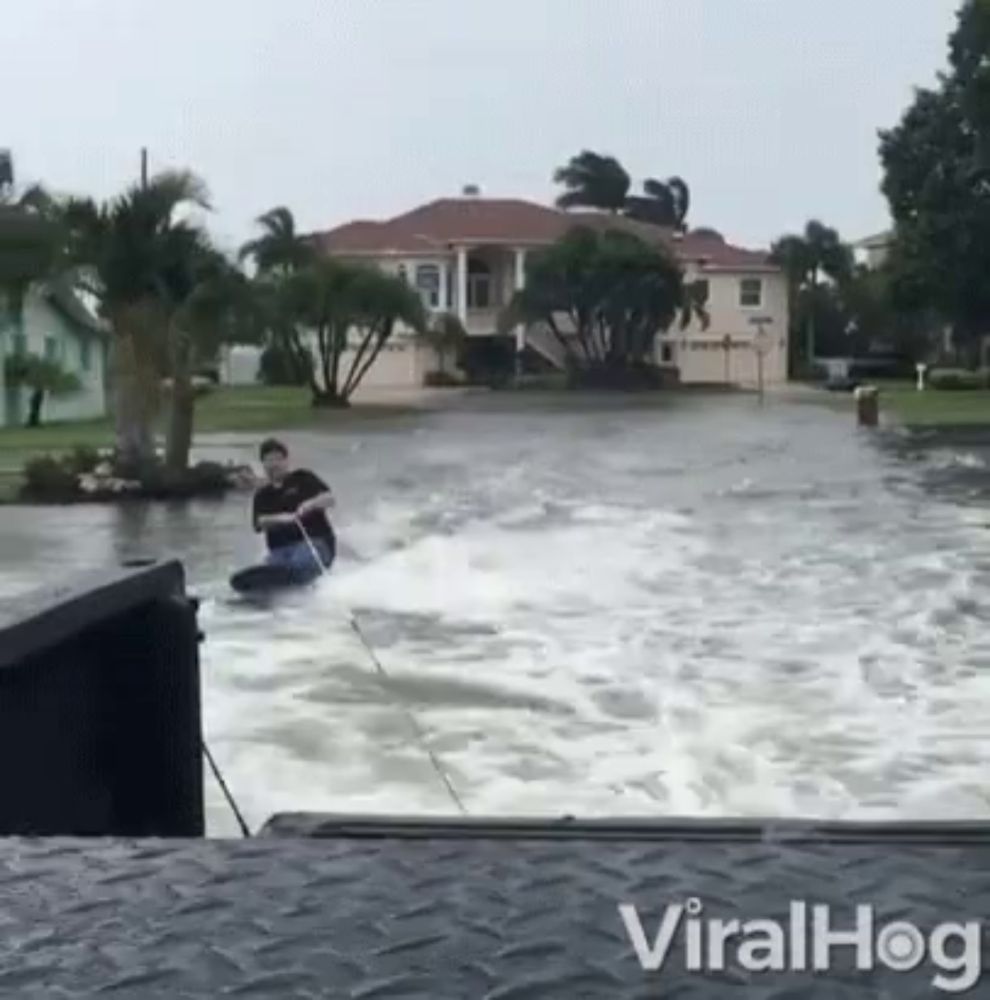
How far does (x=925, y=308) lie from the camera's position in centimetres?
6209

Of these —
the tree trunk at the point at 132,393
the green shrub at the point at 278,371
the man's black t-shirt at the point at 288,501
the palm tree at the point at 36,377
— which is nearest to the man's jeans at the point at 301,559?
the man's black t-shirt at the point at 288,501

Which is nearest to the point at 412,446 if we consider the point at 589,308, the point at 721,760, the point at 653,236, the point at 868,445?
the point at 868,445

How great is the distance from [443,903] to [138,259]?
27.9 meters

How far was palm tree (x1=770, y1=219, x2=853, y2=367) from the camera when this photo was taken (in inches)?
3408

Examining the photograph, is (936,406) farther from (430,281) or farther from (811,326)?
(811,326)

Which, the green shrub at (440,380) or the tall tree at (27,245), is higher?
the tall tree at (27,245)

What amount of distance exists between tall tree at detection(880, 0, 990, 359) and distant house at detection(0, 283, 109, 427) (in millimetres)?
21761

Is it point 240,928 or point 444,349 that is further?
point 444,349

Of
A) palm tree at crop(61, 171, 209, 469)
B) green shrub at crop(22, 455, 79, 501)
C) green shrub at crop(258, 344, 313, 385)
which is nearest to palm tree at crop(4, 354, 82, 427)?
green shrub at crop(258, 344, 313, 385)

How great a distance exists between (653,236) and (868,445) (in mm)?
45365

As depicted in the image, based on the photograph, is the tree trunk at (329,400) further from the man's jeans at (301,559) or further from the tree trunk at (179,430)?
the man's jeans at (301,559)

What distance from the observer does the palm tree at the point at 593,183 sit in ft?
308

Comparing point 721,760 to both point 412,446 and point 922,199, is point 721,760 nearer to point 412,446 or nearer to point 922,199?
point 412,446

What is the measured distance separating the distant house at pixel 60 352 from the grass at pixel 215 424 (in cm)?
83
